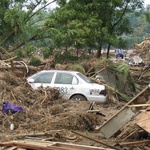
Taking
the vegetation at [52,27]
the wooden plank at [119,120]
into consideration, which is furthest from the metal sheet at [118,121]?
the vegetation at [52,27]

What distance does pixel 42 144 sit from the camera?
8914mm

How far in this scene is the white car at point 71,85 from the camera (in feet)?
57.3

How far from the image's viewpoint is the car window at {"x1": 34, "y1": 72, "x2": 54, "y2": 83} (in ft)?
57.8

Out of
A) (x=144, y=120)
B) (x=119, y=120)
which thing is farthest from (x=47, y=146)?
(x=144, y=120)

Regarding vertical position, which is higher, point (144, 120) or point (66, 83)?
point (66, 83)

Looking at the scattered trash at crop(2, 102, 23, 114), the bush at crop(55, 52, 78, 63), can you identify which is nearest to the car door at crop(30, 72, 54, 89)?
the scattered trash at crop(2, 102, 23, 114)

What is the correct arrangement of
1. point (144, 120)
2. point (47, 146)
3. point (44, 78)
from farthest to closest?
point (44, 78)
point (144, 120)
point (47, 146)

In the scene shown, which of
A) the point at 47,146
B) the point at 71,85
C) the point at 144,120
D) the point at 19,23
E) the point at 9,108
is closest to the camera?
the point at 47,146

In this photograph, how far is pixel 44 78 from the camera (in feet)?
57.9

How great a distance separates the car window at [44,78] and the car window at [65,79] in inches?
11.6

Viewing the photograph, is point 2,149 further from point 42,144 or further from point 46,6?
point 46,6

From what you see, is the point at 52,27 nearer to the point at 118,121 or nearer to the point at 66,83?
the point at 66,83

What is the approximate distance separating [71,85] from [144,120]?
845 cm

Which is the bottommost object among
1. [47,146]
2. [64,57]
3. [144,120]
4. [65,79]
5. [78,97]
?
[47,146]
